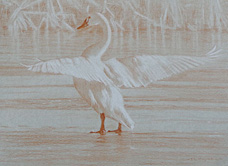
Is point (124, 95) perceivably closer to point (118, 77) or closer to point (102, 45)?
point (118, 77)

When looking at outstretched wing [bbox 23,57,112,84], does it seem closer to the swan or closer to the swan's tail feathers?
the swan

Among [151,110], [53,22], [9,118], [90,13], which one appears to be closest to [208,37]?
[151,110]

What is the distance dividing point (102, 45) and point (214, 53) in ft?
1.77

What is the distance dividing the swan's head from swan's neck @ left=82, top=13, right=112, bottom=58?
0.04ft

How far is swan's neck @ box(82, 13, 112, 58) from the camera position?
1945 mm

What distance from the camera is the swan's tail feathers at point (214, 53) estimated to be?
1970mm

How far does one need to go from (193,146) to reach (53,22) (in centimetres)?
89

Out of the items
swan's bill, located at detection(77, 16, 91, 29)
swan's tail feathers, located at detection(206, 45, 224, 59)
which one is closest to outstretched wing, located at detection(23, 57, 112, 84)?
swan's bill, located at detection(77, 16, 91, 29)

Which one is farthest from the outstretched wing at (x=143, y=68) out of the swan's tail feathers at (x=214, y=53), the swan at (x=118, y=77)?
the swan's tail feathers at (x=214, y=53)

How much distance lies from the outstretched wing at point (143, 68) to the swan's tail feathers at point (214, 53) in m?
0.10

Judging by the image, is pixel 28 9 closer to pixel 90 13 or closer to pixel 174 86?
pixel 90 13

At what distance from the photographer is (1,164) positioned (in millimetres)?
1923

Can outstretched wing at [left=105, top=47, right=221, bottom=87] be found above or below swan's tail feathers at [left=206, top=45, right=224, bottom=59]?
below

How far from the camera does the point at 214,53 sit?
6.46 ft
